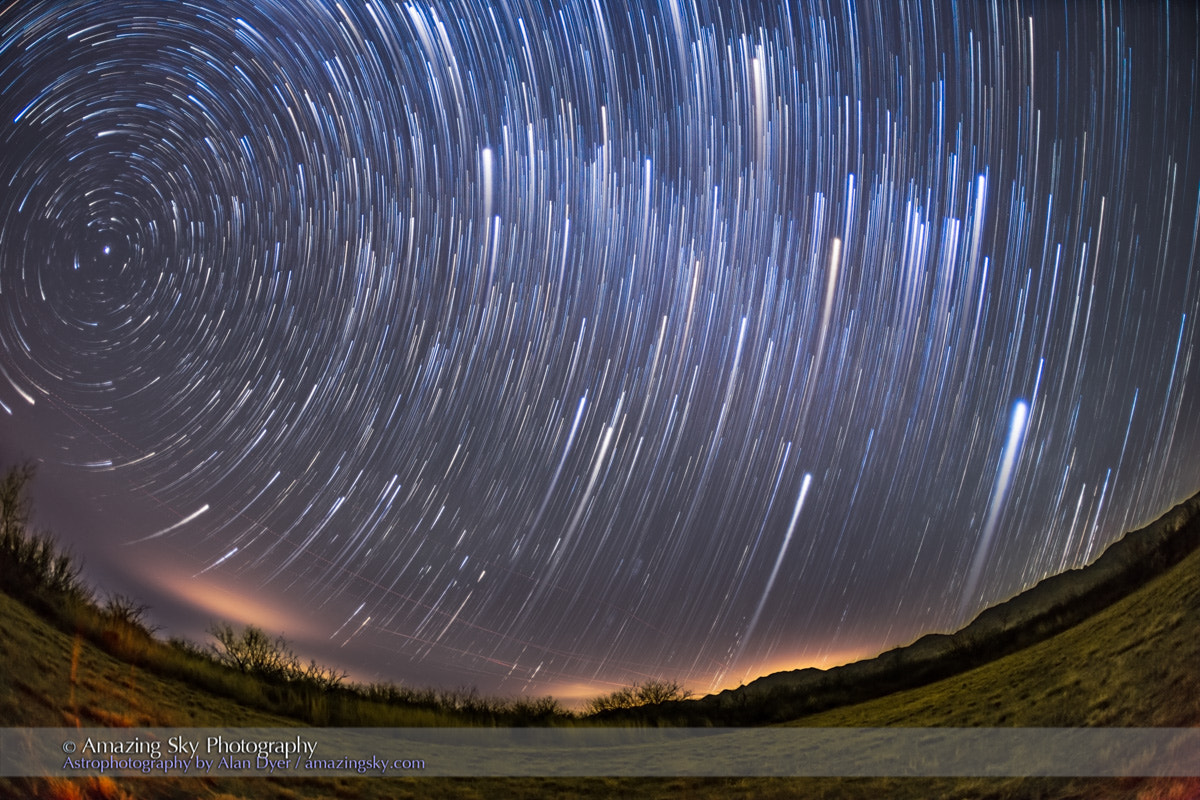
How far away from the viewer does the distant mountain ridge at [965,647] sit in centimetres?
464

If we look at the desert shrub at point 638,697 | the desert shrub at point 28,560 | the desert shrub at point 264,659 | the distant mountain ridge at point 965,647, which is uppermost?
the desert shrub at point 28,560

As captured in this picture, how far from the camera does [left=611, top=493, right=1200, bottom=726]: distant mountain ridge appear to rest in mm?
4637

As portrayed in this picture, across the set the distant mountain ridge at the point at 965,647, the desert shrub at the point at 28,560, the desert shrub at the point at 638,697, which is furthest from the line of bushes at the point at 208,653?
the distant mountain ridge at the point at 965,647

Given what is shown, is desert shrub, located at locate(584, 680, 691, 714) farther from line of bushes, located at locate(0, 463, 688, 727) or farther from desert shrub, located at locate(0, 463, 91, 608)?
desert shrub, located at locate(0, 463, 91, 608)

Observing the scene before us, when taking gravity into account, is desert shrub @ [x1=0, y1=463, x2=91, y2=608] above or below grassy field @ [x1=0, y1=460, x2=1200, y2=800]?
above

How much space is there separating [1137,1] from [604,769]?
637cm

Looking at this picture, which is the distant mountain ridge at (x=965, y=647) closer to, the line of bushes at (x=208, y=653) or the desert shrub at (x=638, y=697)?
the desert shrub at (x=638, y=697)

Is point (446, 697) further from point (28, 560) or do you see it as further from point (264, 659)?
point (28, 560)

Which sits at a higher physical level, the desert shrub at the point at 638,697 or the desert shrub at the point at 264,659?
the desert shrub at the point at 264,659

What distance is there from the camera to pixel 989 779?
4.11 metres

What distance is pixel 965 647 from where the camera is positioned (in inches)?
188

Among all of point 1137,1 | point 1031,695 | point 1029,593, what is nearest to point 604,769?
point 1031,695

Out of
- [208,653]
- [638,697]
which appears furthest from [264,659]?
[638,697]

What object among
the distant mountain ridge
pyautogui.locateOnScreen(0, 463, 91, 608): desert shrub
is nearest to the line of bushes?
pyautogui.locateOnScreen(0, 463, 91, 608): desert shrub
